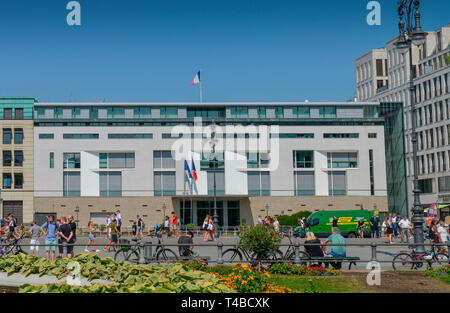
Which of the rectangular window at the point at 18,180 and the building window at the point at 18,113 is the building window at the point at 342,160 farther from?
the building window at the point at 18,113

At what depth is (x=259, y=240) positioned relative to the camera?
58.6 ft

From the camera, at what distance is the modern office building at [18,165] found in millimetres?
68688

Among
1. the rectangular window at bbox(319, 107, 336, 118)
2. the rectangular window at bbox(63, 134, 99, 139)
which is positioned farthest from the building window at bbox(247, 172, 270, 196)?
the rectangular window at bbox(63, 134, 99, 139)

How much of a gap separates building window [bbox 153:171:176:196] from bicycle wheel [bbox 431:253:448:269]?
166 feet

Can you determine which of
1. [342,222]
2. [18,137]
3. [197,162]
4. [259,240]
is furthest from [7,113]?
[259,240]

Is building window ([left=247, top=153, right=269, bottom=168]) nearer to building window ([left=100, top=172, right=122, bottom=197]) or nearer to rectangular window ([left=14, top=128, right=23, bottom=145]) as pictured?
building window ([left=100, top=172, right=122, bottom=197])

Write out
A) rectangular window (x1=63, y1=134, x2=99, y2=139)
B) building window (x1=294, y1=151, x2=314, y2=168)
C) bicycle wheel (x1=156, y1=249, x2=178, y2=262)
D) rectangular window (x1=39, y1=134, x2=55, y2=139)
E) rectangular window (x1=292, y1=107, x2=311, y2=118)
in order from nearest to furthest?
bicycle wheel (x1=156, y1=249, x2=178, y2=262) < rectangular window (x1=63, y1=134, x2=99, y2=139) < rectangular window (x1=39, y1=134, x2=55, y2=139) < building window (x1=294, y1=151, x2=314, y2=168) < rectangular window (x1=292, y1=107, x2=311, y2=118)

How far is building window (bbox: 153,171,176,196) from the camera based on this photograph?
224 feet

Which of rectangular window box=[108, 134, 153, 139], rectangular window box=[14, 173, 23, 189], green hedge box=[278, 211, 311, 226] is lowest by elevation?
green hedge box=[278, 211, 311, 226]

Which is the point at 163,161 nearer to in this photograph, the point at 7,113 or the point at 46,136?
the point at 46,136

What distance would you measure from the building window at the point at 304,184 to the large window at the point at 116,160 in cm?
1996

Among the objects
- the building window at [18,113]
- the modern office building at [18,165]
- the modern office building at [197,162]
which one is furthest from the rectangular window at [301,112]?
the building window at [18,113]

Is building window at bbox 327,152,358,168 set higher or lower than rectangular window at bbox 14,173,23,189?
higher
